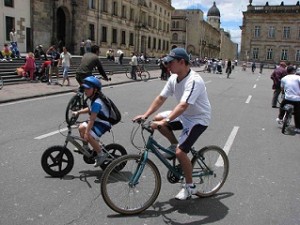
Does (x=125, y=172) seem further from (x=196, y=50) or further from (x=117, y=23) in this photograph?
(x=196, y=50)

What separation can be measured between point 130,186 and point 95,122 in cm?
136

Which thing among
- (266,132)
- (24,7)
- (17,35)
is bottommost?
(266,132)

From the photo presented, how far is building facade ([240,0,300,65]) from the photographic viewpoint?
80.9 m

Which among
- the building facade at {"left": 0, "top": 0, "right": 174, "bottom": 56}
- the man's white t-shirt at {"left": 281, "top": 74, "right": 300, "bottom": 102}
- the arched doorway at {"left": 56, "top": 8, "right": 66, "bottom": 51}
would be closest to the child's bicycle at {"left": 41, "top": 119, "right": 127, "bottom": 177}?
the man's white t-shirt at {"left": 281, "top": 74, "right": 300, "bottom": 102}

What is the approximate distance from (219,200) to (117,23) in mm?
47520

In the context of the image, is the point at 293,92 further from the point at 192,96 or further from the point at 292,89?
the point at 192,96

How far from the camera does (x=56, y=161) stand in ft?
17.0

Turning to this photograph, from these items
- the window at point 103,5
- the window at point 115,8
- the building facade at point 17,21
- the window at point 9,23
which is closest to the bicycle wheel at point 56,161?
the building facade at point 17,21

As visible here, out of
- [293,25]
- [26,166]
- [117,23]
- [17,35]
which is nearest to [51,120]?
[26,166]

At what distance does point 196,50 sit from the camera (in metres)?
94.5

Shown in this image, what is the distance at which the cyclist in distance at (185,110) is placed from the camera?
3925 mm

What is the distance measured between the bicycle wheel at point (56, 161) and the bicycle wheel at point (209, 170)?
1.89 meters

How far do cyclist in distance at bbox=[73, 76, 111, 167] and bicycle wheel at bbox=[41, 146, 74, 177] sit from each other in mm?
346

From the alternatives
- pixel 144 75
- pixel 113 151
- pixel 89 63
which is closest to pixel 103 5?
pixel 144 75
